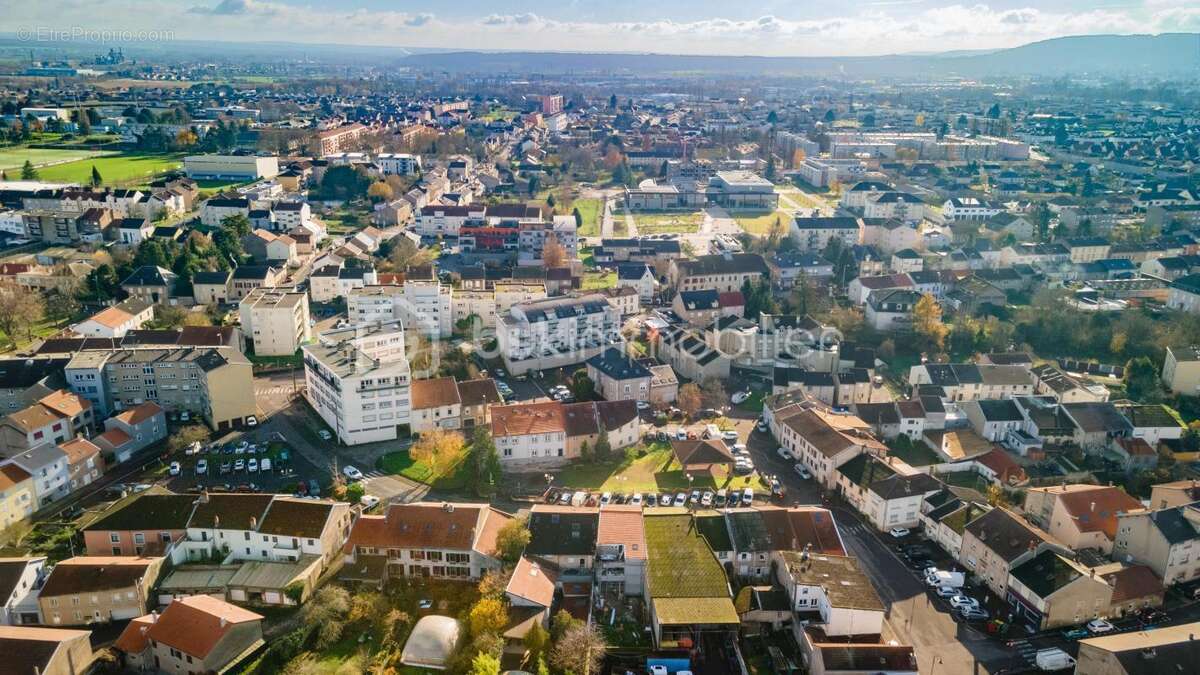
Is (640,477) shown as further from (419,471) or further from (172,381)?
(172,381)

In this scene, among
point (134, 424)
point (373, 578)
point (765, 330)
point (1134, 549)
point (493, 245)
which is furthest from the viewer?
point (493, 245)

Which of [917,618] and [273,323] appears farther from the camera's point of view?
[273,323]

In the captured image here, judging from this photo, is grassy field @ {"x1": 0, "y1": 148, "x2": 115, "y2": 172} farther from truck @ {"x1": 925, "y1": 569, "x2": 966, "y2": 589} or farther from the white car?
the white car

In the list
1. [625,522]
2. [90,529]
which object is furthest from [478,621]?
[90,529]

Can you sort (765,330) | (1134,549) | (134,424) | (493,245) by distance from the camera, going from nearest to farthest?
(1134,549), (134,424), (765,330), (493,245)

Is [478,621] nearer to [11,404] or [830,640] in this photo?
[830,640]

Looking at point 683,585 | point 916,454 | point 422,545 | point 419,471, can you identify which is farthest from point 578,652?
point 916,454
